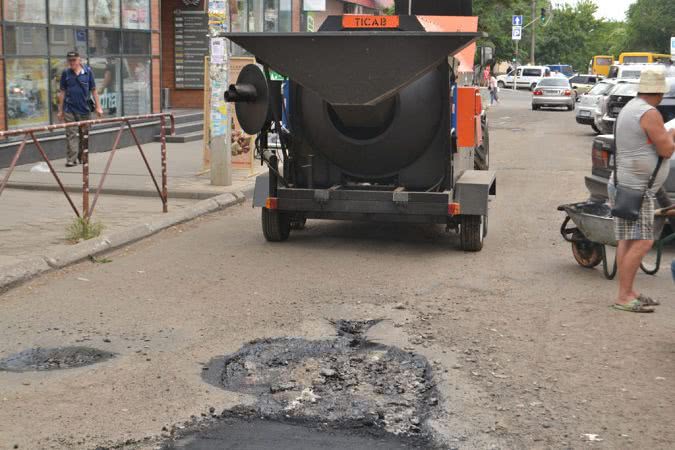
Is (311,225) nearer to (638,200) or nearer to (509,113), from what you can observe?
(638,200)

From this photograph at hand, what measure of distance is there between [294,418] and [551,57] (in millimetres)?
105607

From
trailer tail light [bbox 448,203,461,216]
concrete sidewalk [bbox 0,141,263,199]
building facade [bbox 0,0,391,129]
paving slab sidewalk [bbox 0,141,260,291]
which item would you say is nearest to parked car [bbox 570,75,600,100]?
building facade [bbox 0,0,391,129]

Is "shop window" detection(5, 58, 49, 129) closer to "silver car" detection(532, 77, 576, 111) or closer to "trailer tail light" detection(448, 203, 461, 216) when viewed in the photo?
"trailer tail light" detection(448, 203, 461, 216)

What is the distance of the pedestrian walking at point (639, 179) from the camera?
25.4 feet

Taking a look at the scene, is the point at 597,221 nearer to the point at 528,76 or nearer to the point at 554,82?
the point at 554,82

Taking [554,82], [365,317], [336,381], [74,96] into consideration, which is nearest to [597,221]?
[365,317]

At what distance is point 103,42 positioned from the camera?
19.6m

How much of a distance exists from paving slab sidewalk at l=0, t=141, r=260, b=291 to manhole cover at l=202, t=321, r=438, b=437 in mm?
2908

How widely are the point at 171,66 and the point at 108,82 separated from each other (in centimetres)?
677

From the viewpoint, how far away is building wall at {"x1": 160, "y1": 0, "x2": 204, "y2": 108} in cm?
2623

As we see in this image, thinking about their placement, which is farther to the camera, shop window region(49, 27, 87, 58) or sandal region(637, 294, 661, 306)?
shop window region(49, 27, 87, 58)

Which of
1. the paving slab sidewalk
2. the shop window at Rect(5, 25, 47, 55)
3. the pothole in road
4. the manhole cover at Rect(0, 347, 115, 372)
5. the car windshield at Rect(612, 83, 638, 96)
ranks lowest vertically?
the manhole cover at Rect(0, 347, 115, 372)

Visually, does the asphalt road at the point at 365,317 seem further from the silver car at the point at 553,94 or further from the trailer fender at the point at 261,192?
the silver car at the point at 553,94

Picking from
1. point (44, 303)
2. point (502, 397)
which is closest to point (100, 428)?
point (502, 397)
